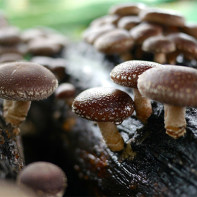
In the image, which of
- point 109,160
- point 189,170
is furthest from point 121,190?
point 189,170

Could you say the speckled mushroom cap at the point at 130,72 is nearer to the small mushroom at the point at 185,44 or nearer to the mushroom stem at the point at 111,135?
the mushroom stem at the point at 111,135

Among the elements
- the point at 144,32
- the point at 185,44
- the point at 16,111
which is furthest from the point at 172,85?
Answer: the point at 144,32

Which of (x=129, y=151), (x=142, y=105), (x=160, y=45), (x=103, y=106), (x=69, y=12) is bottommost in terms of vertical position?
(x=129, y=151)

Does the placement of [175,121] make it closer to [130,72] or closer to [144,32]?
[130,72]

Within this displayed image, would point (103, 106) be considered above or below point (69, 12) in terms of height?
above

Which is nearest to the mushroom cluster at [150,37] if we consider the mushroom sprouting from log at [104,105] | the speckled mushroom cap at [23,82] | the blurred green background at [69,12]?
the mushroom sprouting from log at [104,105]

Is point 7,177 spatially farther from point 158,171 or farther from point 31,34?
point 31,34

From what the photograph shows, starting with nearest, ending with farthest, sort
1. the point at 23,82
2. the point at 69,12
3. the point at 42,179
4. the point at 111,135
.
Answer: the point at 42,179 → the point at 23,82 → the point at 111,135 → the point at 69,12
